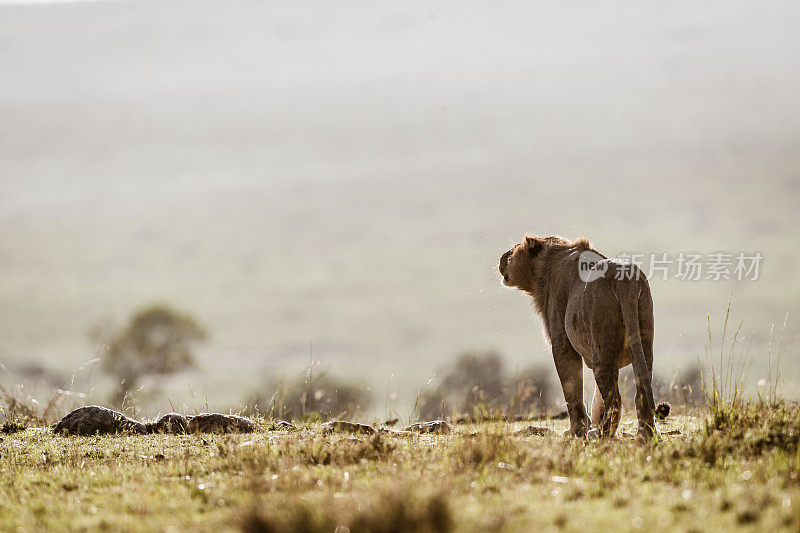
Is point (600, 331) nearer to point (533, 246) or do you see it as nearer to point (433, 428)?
point (533, 246)

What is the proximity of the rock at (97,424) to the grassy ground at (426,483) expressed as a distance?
4.19 feet

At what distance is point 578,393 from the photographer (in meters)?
9.38

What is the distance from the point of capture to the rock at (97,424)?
10.2 m

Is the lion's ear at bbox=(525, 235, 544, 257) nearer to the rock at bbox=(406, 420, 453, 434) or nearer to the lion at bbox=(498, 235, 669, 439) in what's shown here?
the lion at bbox=(498, 235, 669, 439)

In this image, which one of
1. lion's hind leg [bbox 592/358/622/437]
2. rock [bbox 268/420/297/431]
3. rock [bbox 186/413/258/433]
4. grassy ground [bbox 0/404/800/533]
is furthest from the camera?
rock [bbox 268/420/297/431]

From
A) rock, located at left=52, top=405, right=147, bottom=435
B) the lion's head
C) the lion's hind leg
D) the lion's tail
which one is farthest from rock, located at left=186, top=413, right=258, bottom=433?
the lion's tail

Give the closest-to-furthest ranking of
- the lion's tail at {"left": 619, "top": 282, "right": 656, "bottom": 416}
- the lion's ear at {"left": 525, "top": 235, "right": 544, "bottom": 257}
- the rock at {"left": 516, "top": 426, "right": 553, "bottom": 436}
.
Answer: the lion's tail at {"left": 619, "top": 282, "right": 656, "bottom": 416}, the rock at {"left": 516, "top": 426, "right": 553, "bottom": 436}, the lion's ear at {"left": 525, "top": 235, "right": 544, "bottom": 257}

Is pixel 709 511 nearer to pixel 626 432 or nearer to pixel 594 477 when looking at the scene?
pixel 594 477

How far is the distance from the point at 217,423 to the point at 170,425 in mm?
594

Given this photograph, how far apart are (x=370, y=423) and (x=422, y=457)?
3.47 meters

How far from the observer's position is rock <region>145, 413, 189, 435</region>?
10039mm

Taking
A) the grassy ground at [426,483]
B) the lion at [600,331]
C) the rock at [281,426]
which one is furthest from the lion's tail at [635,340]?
the rock at [281,426]

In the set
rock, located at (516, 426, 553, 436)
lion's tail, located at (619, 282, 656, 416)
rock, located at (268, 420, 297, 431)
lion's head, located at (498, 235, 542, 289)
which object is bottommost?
rock, located at (516, 426, 553, 436)

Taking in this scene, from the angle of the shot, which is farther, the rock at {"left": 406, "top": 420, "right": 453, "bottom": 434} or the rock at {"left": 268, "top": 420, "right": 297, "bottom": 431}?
the rock at {"left": 268, "top": 420, "right": 297, "bottom": 431}
